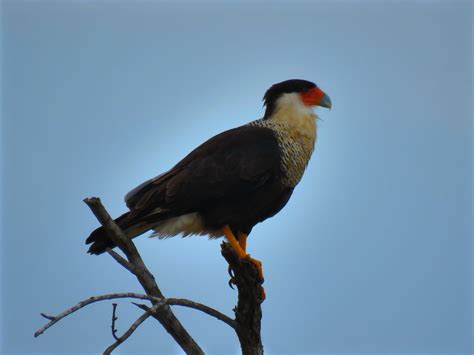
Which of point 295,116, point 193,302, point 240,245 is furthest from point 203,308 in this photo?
point 295,116

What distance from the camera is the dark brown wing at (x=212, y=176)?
4391mm

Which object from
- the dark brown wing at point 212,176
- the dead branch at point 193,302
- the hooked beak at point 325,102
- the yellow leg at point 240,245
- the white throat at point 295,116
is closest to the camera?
the dead branch at point 193,302

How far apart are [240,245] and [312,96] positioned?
1.36m

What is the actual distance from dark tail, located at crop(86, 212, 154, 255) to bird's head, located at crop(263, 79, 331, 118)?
155 centimetres

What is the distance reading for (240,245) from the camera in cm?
486

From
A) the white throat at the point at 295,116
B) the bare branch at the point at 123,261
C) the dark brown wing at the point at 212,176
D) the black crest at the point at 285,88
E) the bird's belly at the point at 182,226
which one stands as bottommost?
the bare branch at the point at 123,261

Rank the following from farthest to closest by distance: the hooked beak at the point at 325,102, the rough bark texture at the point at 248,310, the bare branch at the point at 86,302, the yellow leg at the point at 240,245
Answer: the hooked beak at the point at 325,102, the yellow leg at the point at 240,245, the rough bark texture at the point at 248,310, the bare branch at the point at 86,302

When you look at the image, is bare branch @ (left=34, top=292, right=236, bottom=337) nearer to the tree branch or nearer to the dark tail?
the tree branch

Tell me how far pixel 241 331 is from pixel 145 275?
2.30ft

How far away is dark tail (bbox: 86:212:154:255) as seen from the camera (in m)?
4.13

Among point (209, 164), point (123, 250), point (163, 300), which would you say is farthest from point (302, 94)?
point (163, 300)

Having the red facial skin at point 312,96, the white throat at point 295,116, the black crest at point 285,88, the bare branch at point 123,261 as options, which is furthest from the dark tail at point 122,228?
the red facial skin at point 312,96

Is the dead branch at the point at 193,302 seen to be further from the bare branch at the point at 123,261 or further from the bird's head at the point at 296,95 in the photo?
the bird's head at the point at 296,95

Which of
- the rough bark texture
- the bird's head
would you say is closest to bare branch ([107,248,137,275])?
the rough bark texture
